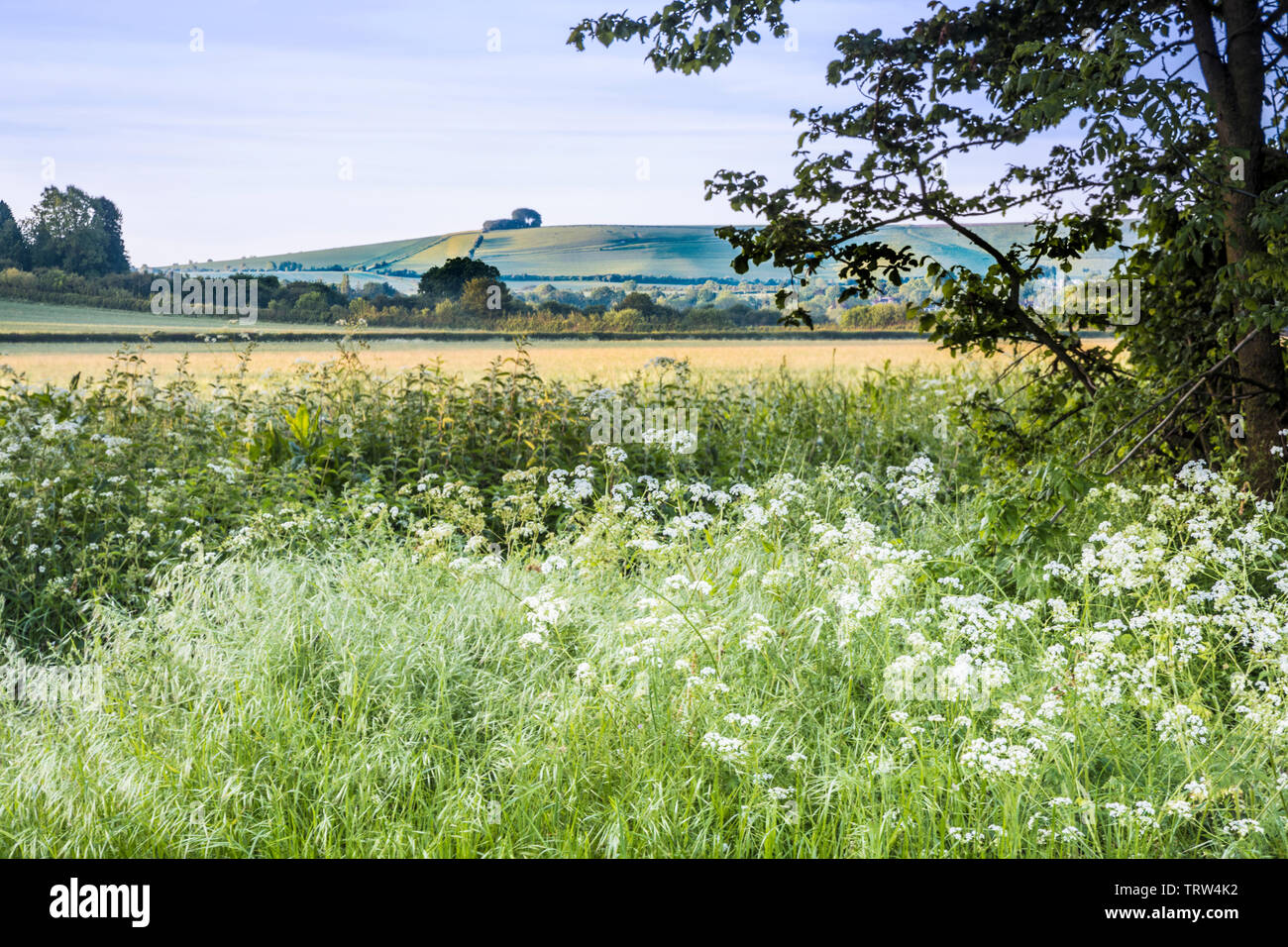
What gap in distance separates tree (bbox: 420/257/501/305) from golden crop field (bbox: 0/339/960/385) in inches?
20.5

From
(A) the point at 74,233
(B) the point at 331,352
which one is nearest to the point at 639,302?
(B) the point at 331,352

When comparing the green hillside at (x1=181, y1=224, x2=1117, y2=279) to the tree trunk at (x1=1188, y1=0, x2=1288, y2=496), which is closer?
the tree trunk at (x1=1188, y1=0, x2=1288, y2=496)

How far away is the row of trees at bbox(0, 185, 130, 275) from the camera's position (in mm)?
8305

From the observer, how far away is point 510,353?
7488 mm

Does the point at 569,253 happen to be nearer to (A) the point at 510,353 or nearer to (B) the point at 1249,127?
(A) the point at 510,353

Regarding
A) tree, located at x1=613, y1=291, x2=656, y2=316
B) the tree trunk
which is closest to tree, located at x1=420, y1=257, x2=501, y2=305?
tree, located at x1=613, y1=291, x2=656, y2=316

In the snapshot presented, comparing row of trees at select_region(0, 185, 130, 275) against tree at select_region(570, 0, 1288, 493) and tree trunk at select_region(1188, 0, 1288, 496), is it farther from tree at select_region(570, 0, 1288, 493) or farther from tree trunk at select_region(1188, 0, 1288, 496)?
tree trunk at select_region(1188, 0, 1288, 496)

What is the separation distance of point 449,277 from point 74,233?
3.51 m

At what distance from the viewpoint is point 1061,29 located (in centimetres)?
497

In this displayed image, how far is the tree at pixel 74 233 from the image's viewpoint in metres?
8.32

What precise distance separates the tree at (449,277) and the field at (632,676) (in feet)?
13.0
